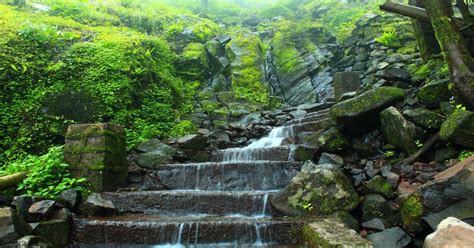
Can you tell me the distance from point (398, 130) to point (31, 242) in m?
6.79

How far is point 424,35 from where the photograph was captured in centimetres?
987

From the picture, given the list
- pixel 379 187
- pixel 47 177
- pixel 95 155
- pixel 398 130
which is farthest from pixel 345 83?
pixel 47 177

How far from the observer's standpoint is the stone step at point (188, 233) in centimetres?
511

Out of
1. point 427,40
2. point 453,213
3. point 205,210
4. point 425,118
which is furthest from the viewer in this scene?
point 427,40

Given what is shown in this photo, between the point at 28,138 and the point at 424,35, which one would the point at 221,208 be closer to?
the point at 28,138

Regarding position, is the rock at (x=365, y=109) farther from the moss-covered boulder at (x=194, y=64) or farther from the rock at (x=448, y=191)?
the moss-covered boulder at (x=194, y=64)

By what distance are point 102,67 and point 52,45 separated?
6.63ft

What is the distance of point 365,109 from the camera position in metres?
7.64

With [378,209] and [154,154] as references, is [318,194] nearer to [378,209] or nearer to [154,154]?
[378,209]

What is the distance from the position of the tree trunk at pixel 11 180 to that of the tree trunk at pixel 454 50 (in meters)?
8.66

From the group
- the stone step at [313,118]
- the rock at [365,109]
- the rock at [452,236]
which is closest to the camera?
the rock at [452,236]

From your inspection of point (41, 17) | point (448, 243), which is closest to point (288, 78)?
point (41, 17)

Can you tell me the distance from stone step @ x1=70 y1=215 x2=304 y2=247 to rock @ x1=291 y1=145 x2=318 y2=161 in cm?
295

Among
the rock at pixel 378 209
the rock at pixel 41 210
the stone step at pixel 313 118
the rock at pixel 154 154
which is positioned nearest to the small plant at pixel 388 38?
the stone step at pixel 313 118
